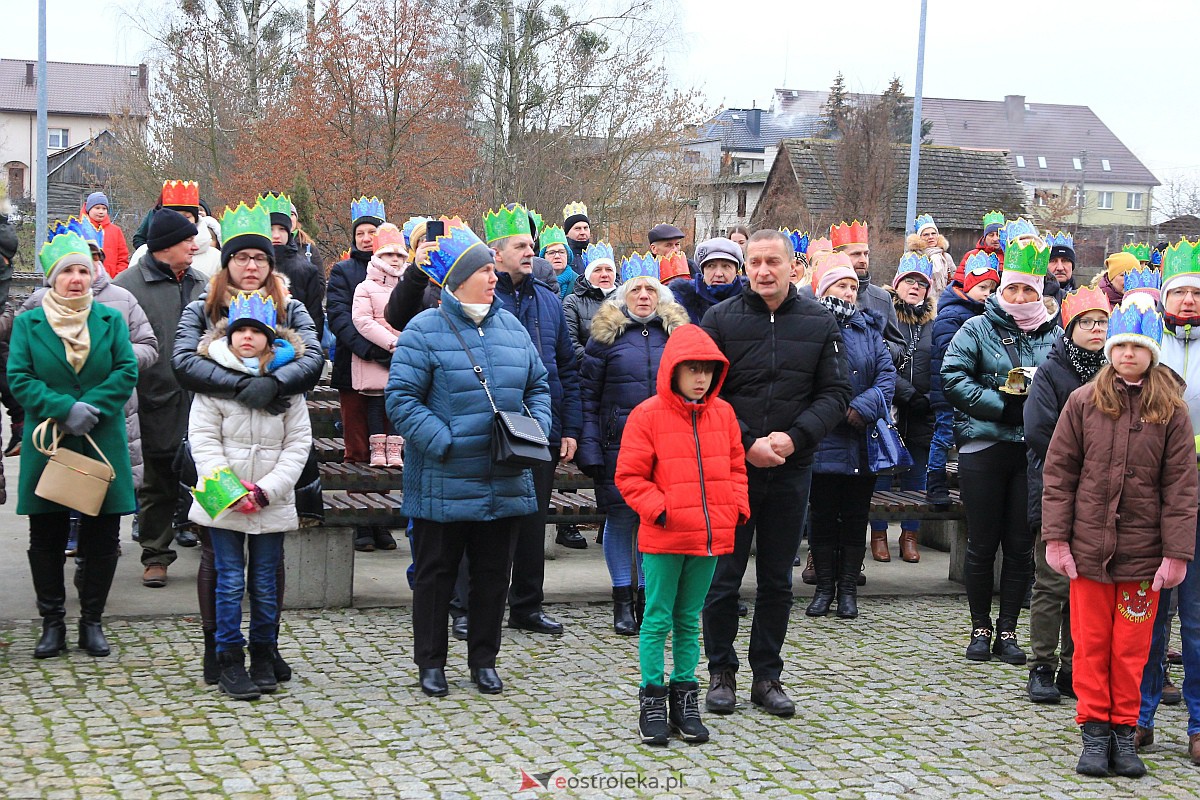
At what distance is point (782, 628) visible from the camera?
20.5ft

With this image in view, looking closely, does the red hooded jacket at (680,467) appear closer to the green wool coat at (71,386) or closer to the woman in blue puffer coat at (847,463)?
the woman in blue puffer coat at (847,463)

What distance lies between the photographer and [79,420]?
6547mm

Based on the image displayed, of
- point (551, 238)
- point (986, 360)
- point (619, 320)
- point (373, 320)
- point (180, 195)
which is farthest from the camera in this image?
point (551, 238)

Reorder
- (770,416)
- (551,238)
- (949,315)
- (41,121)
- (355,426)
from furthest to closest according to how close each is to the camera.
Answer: (41,121) < (551,238) < (355,426) < (949,315) < (770,416)

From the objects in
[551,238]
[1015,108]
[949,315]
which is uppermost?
[1015,108]

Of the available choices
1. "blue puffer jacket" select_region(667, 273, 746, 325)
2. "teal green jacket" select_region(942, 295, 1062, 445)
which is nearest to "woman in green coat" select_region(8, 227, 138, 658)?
"blue puffer jacket" select_region(667, 273, 746, 325)

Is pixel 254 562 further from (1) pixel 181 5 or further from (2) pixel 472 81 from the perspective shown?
(1) pixel 181 5

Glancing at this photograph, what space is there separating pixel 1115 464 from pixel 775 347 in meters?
1.48

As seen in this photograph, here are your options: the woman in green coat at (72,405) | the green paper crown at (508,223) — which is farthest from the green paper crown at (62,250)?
the green paper crown at (508,223)

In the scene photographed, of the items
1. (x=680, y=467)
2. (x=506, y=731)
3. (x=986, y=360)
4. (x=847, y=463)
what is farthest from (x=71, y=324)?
(x=986, y=360)

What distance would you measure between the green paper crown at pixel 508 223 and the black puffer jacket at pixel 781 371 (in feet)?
4.57

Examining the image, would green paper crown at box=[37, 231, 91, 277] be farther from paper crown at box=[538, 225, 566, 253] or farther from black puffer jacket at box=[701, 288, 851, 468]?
paper crown at box=[538, 225, 566, 253]

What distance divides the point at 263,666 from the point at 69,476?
130cm

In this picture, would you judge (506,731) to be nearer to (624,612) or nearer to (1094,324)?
(624,612)
